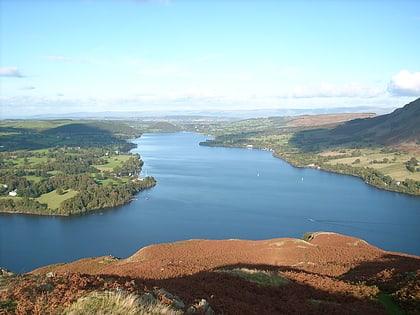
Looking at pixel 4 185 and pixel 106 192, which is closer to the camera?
pixel 106 192

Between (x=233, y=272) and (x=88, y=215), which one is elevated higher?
(x=233, y=272)

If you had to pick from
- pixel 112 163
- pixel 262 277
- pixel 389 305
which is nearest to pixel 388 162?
pixel 112 163

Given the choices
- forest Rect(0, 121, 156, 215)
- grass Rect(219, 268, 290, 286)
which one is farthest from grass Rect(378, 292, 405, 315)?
forest Rect(0, 121, 156, 215)

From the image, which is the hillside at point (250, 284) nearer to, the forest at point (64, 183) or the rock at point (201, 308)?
the rock at point (201, 308)

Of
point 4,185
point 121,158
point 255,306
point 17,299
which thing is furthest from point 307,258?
point 121,158

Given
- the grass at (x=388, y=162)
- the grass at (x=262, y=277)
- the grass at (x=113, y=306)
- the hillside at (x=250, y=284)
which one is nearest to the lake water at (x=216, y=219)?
the grass at (x=388, y=162)

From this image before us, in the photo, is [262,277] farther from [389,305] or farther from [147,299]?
[147,299]

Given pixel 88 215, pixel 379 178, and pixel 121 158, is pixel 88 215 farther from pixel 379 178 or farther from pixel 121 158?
pixel 379 178
